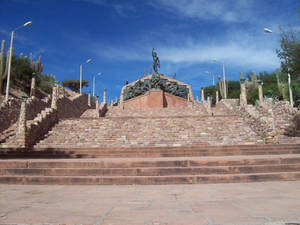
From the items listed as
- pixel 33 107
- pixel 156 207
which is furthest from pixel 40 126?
pixel 156 207

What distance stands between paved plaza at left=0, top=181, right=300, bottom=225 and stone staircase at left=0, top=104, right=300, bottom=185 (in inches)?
41.7

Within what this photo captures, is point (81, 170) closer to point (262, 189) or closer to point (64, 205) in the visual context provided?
point (64, 205)

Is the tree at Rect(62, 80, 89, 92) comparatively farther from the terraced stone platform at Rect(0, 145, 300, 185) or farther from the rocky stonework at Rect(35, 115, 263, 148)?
the terraced stone platform at Rect(0, 145, 300, 185)

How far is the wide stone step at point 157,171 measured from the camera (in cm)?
534

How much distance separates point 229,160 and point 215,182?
897 mm

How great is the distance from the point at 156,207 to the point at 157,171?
7.77 ft

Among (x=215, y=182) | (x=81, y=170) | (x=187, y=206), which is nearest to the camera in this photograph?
(x=187, y=206)

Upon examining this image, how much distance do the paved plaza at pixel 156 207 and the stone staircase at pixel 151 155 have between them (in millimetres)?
1059

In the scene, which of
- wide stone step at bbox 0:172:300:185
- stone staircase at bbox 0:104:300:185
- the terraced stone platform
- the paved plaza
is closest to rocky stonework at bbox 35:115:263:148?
stone staircase at bbox 0:104:300:185

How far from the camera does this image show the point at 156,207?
299 cm


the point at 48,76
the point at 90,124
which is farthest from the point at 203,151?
the point at 48,76

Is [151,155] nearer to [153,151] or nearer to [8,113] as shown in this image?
[153,151]

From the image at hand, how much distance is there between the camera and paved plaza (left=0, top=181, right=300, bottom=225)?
2.40 m

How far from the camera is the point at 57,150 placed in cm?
963
